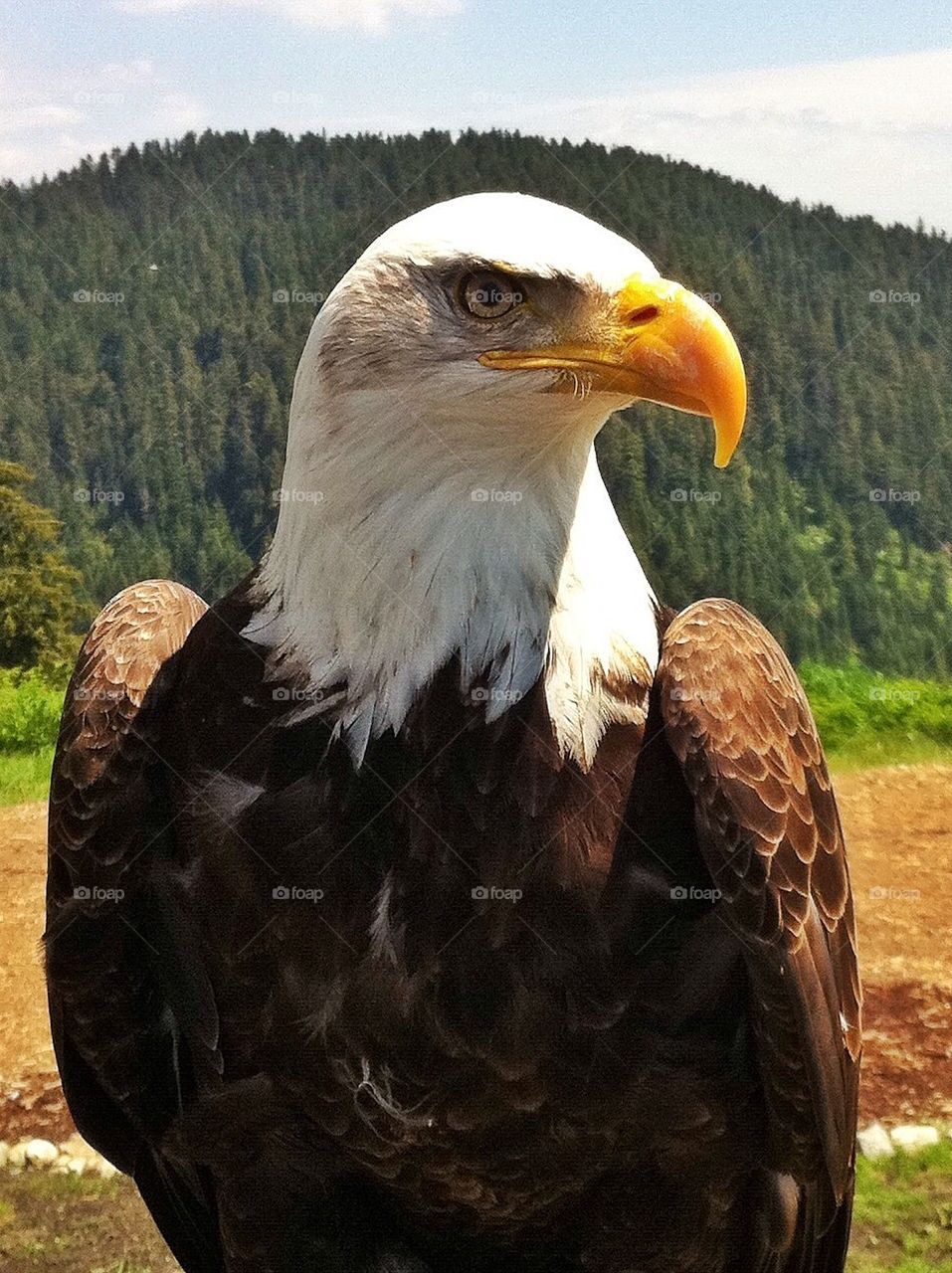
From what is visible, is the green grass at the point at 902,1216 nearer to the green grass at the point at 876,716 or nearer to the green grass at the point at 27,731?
the green grass at the point at 876,716

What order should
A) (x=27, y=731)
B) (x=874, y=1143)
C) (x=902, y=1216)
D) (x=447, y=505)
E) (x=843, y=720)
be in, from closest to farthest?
(x=447, y=505) → (x=902, y=1216) → (x=874, y=1143) → (x=27, y=731) → (x=843, y=720)

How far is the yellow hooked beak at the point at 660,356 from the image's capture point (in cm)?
195

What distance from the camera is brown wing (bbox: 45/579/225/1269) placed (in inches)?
92.4

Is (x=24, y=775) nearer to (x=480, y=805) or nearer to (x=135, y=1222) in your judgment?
(x=135, y=1222)

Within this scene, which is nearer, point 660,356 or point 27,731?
point 660,356

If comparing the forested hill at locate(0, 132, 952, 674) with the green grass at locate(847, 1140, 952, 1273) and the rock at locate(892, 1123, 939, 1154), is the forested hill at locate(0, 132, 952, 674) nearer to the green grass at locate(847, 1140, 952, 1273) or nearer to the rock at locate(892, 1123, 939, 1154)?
the rock at locate(892, 1123, 939, 1154)

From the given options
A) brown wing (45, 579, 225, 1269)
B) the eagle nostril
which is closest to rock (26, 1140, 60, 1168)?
brown wing (45, 579, 225, 1269)

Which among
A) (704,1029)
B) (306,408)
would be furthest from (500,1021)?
(306,408)

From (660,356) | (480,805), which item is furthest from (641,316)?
(480,805)

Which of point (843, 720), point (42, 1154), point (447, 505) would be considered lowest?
point (42, 1154)

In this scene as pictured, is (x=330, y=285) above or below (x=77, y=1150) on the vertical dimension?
above

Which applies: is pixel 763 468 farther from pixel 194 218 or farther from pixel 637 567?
pixel 637 567

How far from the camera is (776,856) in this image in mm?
2113

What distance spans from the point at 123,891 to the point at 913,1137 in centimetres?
304
